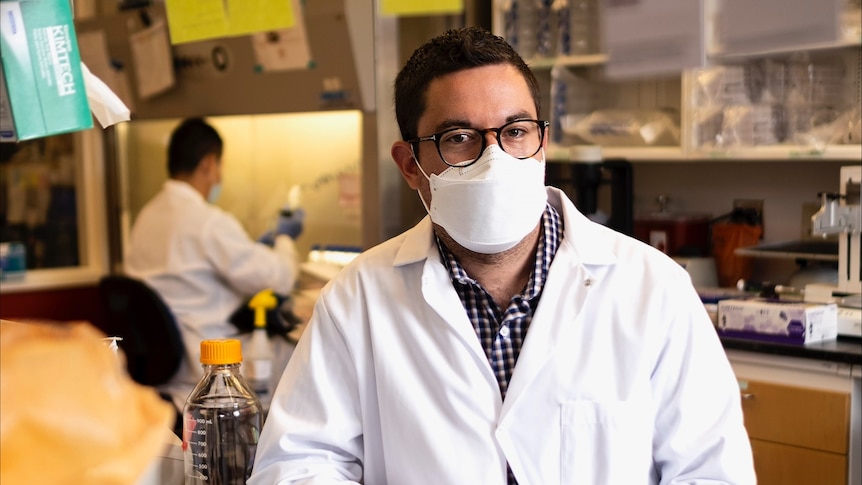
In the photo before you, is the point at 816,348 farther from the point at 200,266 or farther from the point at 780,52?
the point at 200,266

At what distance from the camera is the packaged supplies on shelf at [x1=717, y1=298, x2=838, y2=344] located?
2.47 meters

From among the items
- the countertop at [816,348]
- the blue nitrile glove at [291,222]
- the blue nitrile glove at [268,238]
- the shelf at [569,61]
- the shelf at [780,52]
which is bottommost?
the countertop at [816,348]

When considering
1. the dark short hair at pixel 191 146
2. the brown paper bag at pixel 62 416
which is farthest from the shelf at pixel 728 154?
the brown paper bag at pixel 62 416

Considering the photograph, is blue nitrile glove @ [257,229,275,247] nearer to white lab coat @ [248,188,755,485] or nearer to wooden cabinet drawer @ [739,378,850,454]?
wooden cabinet drawer @ [739,378,850,454]

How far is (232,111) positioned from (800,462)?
2.12 metres

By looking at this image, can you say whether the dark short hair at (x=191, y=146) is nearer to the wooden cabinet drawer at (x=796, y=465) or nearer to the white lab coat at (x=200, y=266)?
the white lab coat at (x=200, y=266)

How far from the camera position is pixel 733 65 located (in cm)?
300

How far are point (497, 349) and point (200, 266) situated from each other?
2.10 metres

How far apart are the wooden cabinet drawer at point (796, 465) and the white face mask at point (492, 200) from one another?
4.60ft

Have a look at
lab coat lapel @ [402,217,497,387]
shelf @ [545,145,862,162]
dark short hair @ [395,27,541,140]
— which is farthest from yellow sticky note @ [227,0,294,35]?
lab coat lapel @ [402,217,497,387]

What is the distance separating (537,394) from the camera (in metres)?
1.33

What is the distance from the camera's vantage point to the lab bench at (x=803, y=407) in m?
2.36

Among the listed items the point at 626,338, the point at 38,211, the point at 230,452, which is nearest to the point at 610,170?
the point at 626,338

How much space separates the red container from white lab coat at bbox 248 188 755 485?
1.96m
